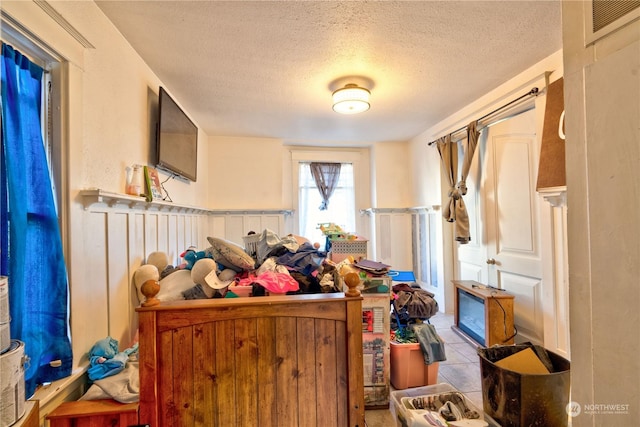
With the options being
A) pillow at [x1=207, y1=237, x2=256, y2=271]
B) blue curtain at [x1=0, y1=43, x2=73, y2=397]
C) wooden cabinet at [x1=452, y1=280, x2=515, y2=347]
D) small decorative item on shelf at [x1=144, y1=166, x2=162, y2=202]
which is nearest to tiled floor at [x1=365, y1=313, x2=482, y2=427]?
wooden cabinet at [x1=452, y1=280, x2=515, y2=347]

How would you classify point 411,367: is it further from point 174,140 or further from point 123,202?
point 174,140

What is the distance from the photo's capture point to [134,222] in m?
1.89

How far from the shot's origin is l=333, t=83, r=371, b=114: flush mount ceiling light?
245 cm

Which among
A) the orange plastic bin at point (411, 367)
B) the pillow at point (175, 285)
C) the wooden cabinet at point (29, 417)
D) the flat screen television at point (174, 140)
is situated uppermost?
the flat screen television at point (174, 140)

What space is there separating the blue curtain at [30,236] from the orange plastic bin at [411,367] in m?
1.97

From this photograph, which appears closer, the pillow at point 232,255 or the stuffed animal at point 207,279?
the stuffed animal at point 207,279

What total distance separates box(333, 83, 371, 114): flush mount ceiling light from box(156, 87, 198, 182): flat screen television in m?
1.48

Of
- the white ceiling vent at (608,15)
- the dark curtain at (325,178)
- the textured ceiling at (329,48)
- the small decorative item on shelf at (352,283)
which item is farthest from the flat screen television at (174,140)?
the white ceiling vent at (608,15)

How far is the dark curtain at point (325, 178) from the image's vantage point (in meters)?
4.75

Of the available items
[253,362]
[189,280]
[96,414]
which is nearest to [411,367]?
[253,362]

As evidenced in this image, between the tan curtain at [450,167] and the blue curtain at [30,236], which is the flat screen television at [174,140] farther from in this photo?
the tan curtain at [450,167]

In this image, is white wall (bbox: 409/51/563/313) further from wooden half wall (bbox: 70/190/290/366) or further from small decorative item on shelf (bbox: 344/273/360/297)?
wooden half wall (bbox: 70/190/290/366)

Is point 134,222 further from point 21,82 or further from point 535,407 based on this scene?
point 535,407

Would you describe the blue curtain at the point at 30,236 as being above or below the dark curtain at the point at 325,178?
below
